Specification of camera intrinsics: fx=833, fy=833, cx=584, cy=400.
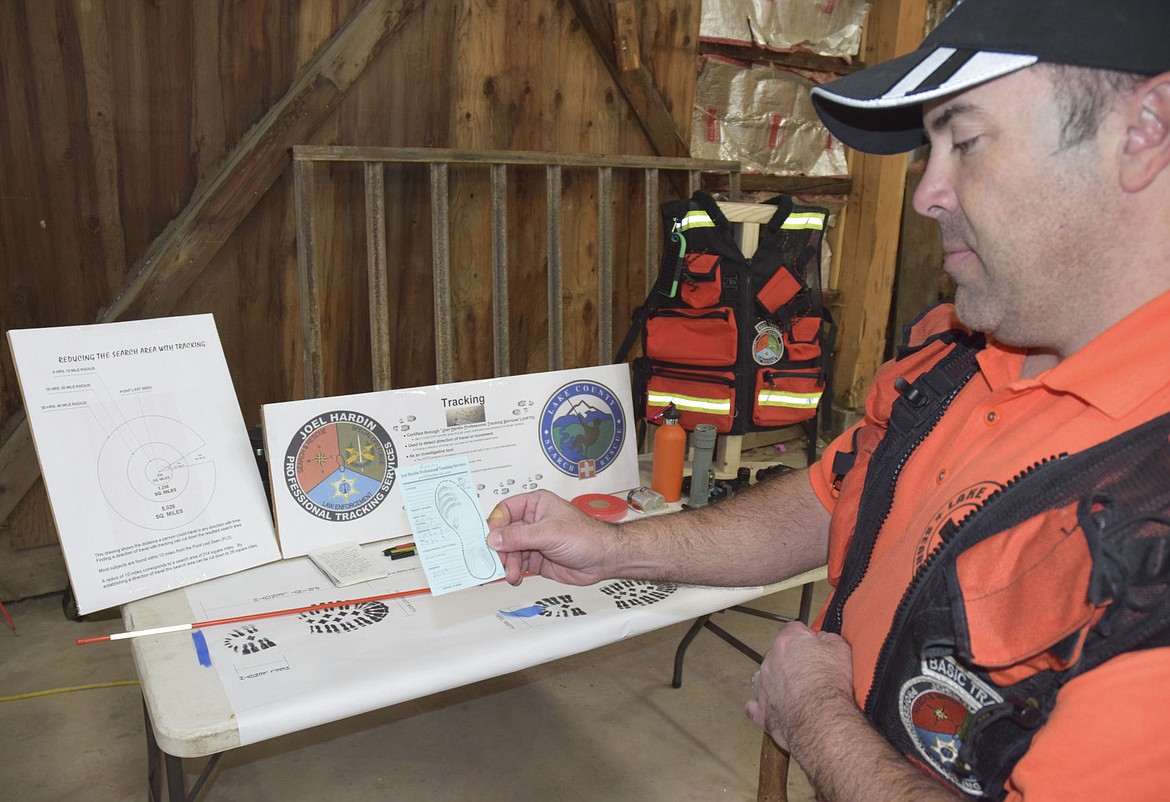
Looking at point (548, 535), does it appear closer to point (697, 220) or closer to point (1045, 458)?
point (1045, 458)

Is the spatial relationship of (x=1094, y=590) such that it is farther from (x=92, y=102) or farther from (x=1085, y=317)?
(x=92, y=102)

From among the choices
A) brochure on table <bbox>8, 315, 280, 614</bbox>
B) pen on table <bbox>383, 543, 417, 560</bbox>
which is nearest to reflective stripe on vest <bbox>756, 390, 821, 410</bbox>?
pen on table <bbox>383, 543, 417, 560</bbox>

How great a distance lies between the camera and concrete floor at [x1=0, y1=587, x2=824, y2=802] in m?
2.26

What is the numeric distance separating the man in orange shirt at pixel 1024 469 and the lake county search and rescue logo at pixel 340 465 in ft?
3.38

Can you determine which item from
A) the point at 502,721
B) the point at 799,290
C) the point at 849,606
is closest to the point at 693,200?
the point at 799,290

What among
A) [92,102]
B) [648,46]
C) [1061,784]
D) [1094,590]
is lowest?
[1061,784]

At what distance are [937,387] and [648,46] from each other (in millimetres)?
3072

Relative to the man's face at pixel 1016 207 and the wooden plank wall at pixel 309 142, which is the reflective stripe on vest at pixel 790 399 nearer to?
the wooden plank wall at pixel 309 142

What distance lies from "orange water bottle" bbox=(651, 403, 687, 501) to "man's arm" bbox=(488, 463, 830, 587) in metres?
0.56

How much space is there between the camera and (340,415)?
6.00 ft

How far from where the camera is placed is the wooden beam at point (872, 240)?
4.48 m

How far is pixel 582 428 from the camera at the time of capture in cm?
213

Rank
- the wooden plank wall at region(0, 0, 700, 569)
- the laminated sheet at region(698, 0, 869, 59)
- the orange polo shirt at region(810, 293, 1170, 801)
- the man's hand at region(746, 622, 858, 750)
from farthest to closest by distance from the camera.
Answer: the laminated sheet at region(698, 0, 869, 59) → the wooden plank wall at region(0, 0, 700, 569) → the man's hand at region(746, 622, 858, 750) → the orange polo shirt at region(810, 293, 1170, 801)

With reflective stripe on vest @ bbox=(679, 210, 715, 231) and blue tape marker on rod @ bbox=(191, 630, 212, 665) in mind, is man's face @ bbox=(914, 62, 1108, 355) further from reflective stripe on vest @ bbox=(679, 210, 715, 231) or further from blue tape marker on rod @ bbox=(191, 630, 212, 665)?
reflective stripe on vest @ bbox=(679, 210, 715, 231)
